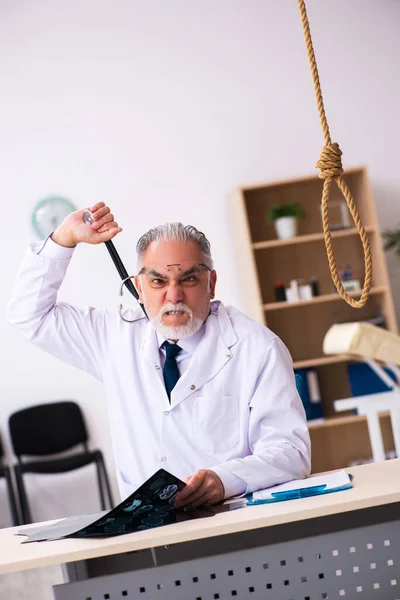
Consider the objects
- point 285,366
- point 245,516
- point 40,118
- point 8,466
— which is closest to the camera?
point 245,516

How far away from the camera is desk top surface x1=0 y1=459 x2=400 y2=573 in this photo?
1546 millimetres

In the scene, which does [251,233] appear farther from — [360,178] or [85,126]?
[85,126]

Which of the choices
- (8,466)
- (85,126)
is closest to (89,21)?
(85,126)

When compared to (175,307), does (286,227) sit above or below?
above

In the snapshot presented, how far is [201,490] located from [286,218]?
345 cm

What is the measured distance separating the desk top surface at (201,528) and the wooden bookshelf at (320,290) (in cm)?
354

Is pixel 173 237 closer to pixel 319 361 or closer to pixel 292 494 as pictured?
pixel 292 494

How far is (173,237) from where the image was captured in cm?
231

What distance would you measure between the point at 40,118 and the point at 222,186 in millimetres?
1209

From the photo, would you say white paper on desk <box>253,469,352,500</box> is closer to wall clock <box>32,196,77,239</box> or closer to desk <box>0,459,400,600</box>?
desk <box>0,459,400,600</box>

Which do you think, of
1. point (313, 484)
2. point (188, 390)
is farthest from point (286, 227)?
point (313, 484)

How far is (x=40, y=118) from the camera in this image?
5.32 meters

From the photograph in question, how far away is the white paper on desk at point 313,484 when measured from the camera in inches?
71.4

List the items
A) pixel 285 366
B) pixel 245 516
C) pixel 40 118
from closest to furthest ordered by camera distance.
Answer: pixel 245 516, pixel 285 366, pixel 40 118
